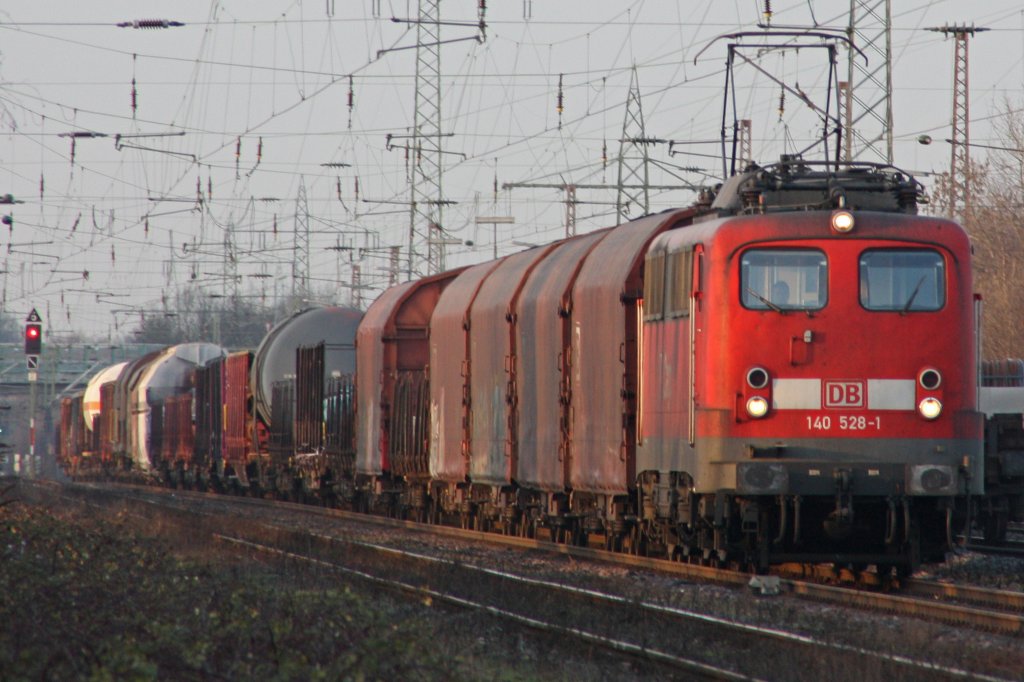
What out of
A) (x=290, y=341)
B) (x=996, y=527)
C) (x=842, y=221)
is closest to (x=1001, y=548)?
(x=996, y=527)

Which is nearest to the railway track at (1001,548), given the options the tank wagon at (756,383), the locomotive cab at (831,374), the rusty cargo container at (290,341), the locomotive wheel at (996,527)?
the locomotive wheel at (996,527)

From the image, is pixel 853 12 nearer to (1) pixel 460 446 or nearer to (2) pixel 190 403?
(1) pixel 460 446

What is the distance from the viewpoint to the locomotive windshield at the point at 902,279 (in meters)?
13.5

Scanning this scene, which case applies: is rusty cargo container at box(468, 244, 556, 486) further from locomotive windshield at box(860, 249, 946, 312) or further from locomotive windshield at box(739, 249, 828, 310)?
locomotive windshield at box(860, 249, 946, 312)

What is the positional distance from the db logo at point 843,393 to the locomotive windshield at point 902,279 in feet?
2.27

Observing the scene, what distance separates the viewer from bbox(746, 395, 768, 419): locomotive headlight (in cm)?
1322

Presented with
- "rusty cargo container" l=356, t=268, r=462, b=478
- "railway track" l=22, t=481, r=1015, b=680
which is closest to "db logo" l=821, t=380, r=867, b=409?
"railway track" l=22, t=481, r=1015, b=680

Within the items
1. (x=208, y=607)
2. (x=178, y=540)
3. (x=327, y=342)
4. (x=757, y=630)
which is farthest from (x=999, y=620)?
(x=327, y=342)

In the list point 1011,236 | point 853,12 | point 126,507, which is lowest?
point 126,507

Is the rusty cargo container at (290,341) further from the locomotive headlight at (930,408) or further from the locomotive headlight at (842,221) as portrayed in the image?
the locomotive headlight at (930,408)

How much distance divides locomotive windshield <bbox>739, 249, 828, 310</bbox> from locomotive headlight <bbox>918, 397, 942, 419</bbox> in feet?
3.84

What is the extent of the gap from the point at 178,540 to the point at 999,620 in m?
11.5

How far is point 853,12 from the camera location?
1380 inches

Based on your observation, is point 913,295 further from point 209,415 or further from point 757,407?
point 209,415
